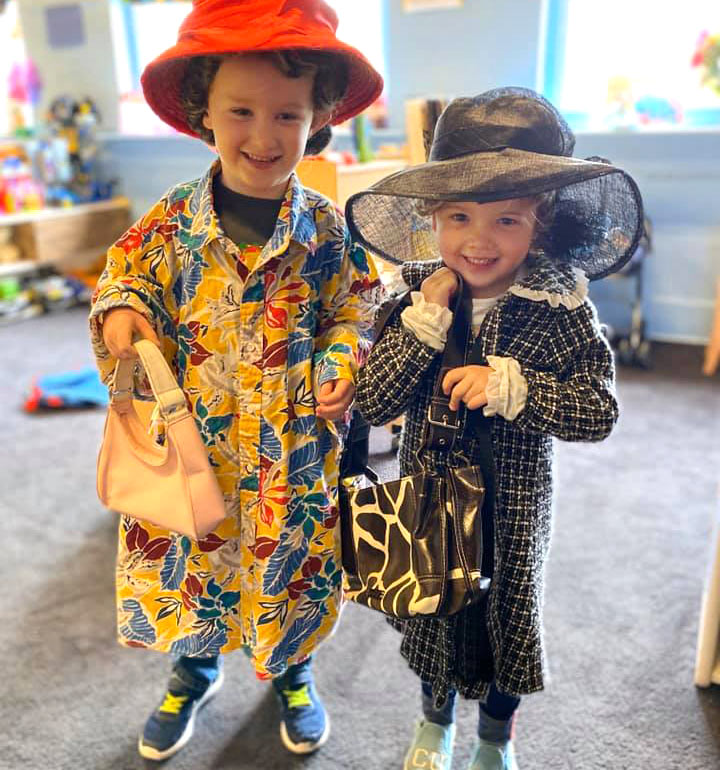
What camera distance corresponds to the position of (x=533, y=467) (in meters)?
0.95

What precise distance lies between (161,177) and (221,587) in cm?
361

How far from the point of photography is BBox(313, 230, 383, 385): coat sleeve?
1.01 metres

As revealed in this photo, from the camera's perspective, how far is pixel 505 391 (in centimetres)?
84

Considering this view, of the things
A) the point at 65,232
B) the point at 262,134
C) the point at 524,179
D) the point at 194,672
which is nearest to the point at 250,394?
the point at 262,134

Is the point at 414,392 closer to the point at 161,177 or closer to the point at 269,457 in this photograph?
the point at 269,457

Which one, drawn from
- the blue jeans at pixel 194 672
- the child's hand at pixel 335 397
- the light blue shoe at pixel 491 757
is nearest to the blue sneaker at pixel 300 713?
the blue jeans at pixel 194 672

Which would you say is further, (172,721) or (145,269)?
(172,721)

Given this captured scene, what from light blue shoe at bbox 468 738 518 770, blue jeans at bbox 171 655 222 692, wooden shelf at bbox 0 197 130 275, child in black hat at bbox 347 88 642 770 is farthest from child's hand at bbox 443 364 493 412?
wooden shelf at bbox 0 197 130 275

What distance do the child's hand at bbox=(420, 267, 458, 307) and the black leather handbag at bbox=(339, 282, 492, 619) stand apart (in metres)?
0.02

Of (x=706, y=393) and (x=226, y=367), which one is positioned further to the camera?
(x=706, y=393)

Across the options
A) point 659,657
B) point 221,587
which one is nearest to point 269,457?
point 221,587

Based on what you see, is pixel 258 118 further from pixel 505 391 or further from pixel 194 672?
pixel 194 672

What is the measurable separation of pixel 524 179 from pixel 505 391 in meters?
0.23

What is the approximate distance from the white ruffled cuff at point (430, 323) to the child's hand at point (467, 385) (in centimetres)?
5
